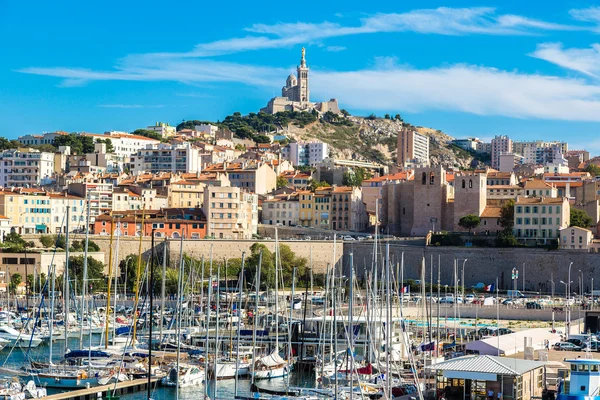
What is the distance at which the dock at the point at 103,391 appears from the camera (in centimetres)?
3023

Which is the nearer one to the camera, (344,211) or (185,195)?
(344,211)

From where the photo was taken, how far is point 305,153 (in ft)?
401

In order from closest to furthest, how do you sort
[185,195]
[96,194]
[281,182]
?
[96,194], [185,195], [281,182]

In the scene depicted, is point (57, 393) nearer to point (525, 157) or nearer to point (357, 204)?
point (357, 204)

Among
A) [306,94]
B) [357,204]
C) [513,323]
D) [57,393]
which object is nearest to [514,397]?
[57,393]

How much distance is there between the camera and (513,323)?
50156 millimetres

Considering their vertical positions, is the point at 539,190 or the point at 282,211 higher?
the point at 539,190

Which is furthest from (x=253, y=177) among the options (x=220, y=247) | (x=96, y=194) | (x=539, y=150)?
(x=539, y=150)

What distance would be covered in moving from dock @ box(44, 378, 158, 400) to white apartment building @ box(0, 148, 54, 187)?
2602 inches

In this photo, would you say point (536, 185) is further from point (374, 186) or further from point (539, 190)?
point (374, 186)

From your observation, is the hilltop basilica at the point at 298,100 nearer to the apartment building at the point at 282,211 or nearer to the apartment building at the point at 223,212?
the apartment building at the point at 282,211

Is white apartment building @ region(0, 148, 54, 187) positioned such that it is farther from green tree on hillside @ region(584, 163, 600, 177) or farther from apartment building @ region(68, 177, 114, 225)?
green tree on hillside @ region(584, 163, 600, 177)

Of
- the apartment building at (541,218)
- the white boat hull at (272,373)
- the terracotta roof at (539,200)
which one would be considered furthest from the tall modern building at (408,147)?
the white boat hull at (272,373)

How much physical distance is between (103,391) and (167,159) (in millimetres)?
75811
